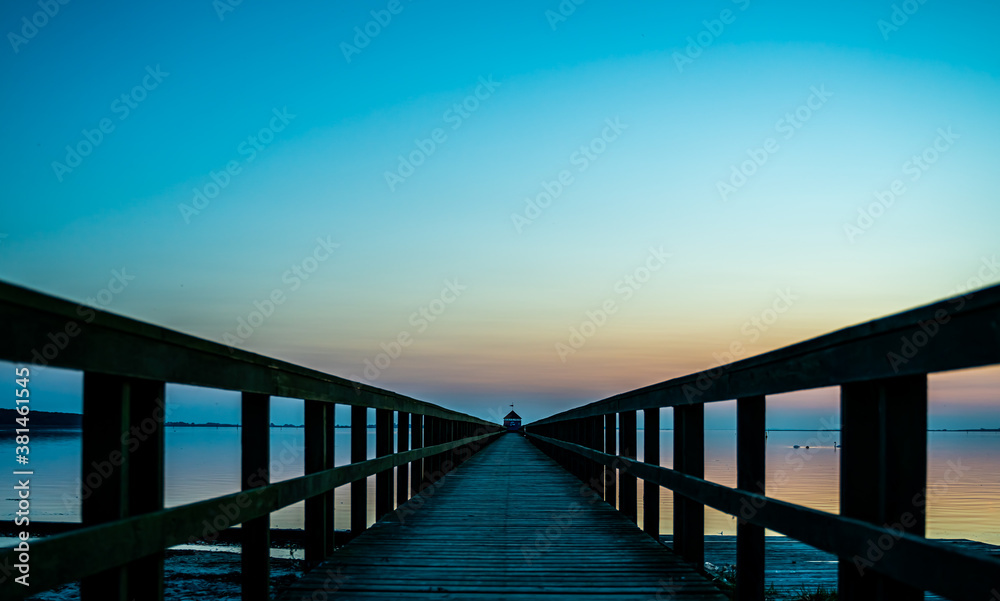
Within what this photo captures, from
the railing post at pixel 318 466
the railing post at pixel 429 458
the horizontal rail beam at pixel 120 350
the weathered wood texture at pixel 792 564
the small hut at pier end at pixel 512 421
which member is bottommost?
the small hut at pier end at pixel 512 421

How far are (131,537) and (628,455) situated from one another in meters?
5.18

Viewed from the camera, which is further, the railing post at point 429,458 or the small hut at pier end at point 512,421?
the small hut at pier end at point 512,421

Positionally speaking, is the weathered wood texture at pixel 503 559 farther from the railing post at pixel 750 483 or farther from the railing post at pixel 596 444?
the railing post at pixel 596 444

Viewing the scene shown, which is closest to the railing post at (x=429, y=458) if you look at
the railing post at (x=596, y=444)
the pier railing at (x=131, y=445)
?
the railing post at (x=596, y=444)

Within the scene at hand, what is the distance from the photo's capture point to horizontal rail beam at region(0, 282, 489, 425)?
76.8 inches

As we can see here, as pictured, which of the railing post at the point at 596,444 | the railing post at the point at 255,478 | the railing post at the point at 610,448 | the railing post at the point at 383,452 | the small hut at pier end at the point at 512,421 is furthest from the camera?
the small hut at pier end at the point at 512,421

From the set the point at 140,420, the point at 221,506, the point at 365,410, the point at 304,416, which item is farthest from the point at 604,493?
the point at 140,420

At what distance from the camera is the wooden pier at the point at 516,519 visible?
2051 mm

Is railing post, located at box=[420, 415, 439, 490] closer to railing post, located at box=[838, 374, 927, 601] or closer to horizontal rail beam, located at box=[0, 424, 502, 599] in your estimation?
horizontal rail beam, located at box=[0, 424, 502, 599]

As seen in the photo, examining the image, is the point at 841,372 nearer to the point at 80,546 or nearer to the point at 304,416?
the point at 80,546

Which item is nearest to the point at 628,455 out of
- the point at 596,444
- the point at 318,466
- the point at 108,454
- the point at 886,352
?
the point at 596,444

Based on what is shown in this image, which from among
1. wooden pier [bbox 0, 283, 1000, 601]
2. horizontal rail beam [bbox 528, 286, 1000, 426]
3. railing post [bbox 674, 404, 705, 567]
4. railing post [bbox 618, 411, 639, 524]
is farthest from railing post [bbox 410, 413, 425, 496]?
horizontal rail beam [bbox 528, 286, 1000, 426]

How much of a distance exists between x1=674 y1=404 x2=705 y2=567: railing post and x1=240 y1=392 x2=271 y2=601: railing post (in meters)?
2.37

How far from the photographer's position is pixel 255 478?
11.8 feet
